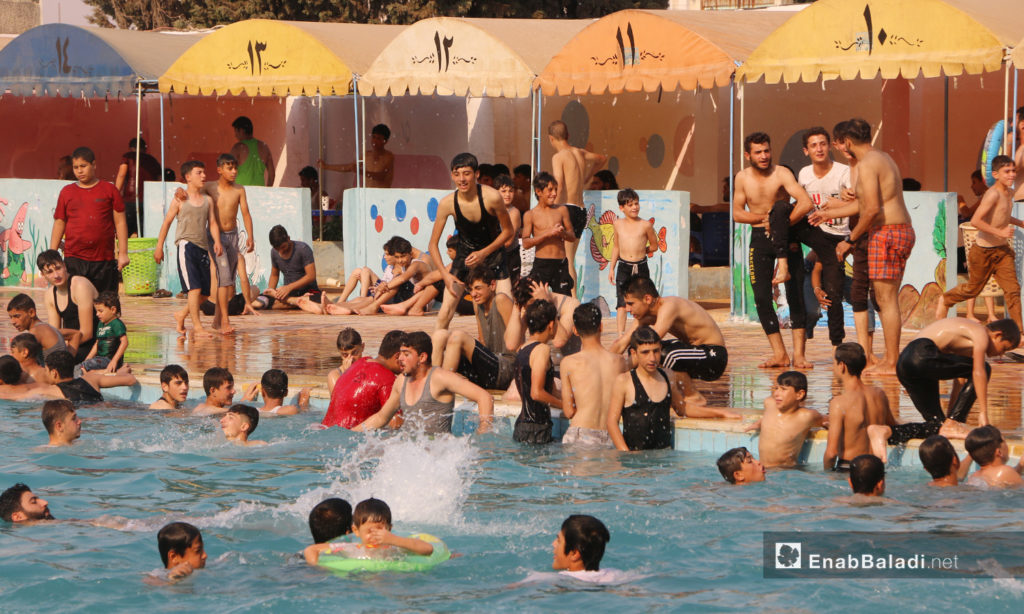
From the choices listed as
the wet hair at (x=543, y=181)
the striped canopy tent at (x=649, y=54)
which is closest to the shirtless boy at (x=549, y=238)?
the wet hair at (x=543, y=181)

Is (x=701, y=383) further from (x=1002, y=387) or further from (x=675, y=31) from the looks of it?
(x=675, y=31)

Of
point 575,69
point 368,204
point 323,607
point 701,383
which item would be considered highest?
point 575,69

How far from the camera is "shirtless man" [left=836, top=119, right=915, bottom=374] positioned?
34.7 feet

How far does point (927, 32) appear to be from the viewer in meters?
13.0

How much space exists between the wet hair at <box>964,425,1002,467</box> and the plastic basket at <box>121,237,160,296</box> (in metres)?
12.3

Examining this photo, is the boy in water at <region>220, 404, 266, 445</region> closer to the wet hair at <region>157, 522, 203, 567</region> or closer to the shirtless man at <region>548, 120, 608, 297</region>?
the wet hair at <region>157, 522, 203, 567</region>

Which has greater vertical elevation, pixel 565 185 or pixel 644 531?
pixel 565 185

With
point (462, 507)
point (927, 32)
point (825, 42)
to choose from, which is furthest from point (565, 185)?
point (462, 507)

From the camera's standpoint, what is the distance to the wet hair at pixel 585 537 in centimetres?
675

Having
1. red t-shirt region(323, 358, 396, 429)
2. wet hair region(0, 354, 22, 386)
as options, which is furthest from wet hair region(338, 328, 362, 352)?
wet hair region(0, 354, 22, 386)

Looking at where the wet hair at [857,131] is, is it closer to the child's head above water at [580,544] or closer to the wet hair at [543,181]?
the wet hair at [543,181]

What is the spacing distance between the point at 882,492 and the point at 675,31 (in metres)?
7.69

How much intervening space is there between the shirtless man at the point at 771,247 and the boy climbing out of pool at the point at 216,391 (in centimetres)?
423

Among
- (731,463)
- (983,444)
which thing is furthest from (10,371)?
(983,444)
